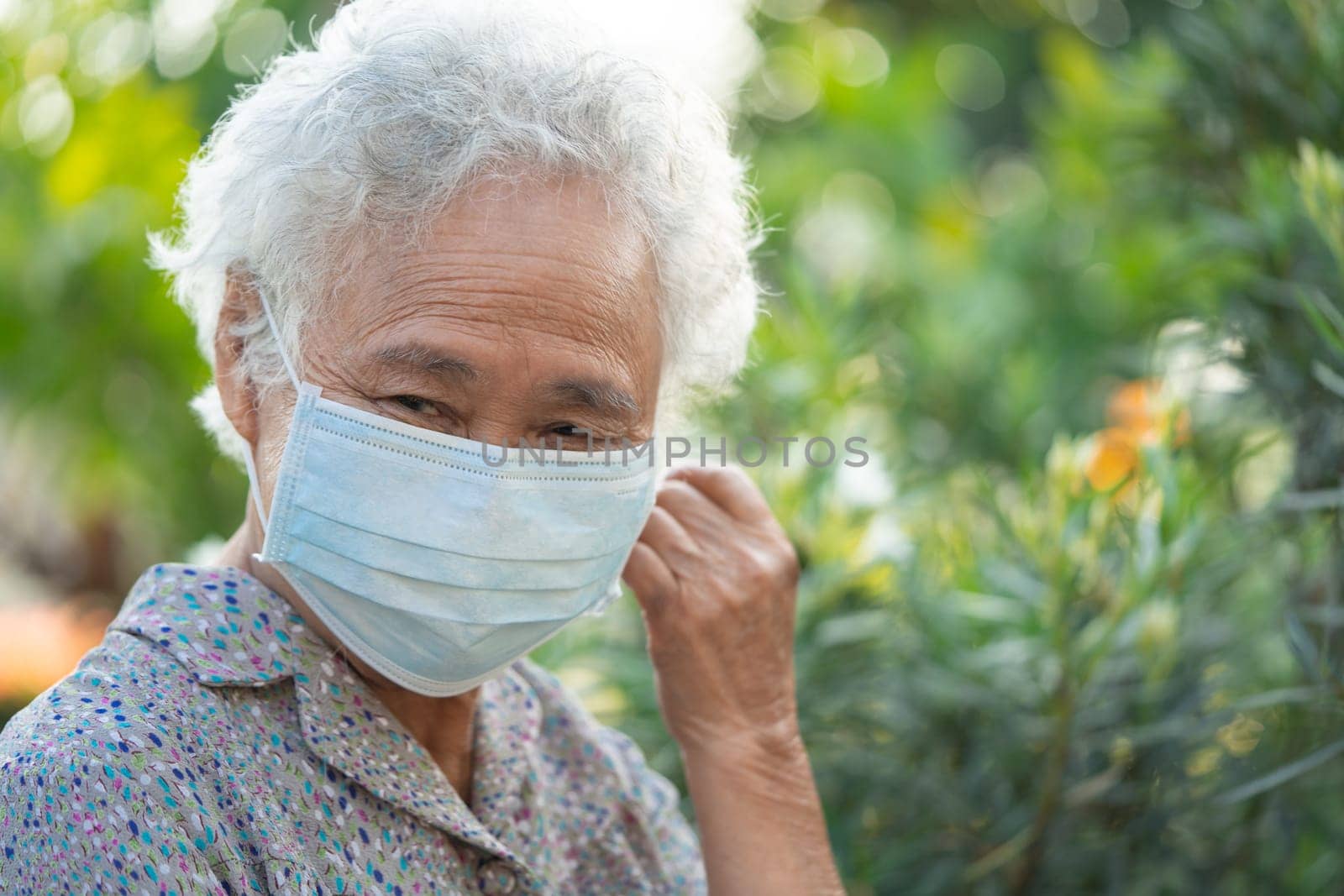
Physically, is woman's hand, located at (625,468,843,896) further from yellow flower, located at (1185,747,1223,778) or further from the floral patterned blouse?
yellow flower, located at (1185,747,1223,778)

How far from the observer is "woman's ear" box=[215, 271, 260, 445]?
5.48 ft

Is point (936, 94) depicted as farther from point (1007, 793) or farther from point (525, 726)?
point (525, 726)

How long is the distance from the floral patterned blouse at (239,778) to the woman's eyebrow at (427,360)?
366mm

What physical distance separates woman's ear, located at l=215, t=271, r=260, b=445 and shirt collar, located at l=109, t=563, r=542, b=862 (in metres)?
0.20

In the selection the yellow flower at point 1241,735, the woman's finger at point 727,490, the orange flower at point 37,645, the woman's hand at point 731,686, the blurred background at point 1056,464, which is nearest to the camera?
the woman's hand at point 731,686

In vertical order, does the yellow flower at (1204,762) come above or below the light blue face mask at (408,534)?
below

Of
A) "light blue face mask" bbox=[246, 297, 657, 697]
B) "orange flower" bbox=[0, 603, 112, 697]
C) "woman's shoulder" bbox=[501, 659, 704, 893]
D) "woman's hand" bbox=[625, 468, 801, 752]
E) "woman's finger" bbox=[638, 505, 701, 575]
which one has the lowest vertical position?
"orange flower" bbox=[0, 603, 112, 697]

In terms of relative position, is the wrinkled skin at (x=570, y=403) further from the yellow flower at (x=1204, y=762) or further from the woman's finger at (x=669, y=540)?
the yellow flower at (x=1204, y=762)

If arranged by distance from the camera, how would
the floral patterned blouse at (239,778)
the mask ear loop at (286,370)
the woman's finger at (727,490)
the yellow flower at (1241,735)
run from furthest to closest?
the yellow flower at (1241,735), the woman's finger at (727,490), the mask ear loop at (286,370), the floral patterned blouse at (239,778)

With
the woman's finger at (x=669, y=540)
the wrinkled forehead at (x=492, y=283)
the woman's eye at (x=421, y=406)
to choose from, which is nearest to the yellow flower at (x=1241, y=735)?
the woman's finger at (x=669, y=540)

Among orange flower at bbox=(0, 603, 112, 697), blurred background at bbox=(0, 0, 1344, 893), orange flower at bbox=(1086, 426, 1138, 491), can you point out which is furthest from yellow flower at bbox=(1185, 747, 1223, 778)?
orange flower at bbox=(0, 603, 112, 697)

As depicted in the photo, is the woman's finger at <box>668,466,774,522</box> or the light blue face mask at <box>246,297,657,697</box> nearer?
the light blue face mask at <box>246,297,657,697</box>

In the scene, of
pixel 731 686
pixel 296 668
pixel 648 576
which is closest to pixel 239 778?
pixel 296 668

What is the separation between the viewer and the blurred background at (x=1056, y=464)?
7.91ft
